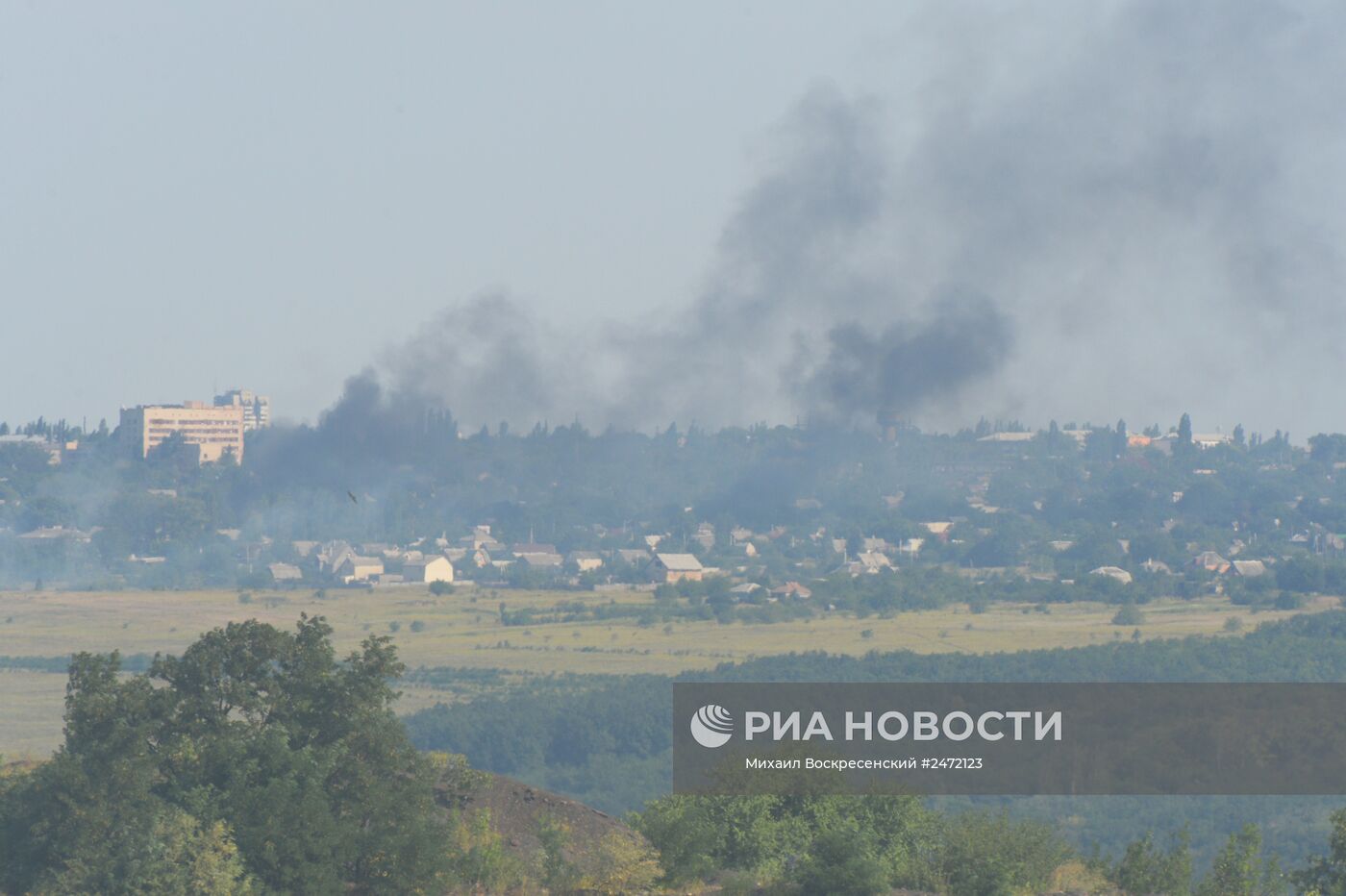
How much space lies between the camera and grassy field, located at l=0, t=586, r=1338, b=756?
7294 cm

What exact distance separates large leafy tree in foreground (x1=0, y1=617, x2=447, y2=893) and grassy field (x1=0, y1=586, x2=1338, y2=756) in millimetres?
43695

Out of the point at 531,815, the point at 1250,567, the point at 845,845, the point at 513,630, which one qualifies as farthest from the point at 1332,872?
the point at 1250,567

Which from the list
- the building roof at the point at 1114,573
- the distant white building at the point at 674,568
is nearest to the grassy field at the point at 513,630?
the building roof at the point at 1114,573

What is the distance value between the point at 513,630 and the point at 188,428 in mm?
86248

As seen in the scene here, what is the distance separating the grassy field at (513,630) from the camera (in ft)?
239

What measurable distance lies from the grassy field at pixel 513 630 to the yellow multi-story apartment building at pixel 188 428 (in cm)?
6137

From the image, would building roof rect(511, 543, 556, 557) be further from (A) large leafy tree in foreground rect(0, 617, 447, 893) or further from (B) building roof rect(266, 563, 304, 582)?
(A) large leafy tree in foreground rect(0, 617, 447, 893)

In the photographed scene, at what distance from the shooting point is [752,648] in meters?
78.7

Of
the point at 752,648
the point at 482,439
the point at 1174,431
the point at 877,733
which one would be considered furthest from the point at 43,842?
the point at 1174,431

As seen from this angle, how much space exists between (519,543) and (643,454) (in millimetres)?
39658

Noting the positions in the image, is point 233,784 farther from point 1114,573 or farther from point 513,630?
point 1114,573

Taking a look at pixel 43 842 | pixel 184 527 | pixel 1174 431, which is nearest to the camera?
pixel 43 842

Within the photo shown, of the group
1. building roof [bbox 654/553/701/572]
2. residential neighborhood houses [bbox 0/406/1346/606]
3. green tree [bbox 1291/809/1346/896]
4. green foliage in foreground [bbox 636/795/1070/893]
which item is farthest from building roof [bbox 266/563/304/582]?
green tree [bbox 1291/809/1346/896]

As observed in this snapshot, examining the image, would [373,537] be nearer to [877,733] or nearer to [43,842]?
[877,733]
